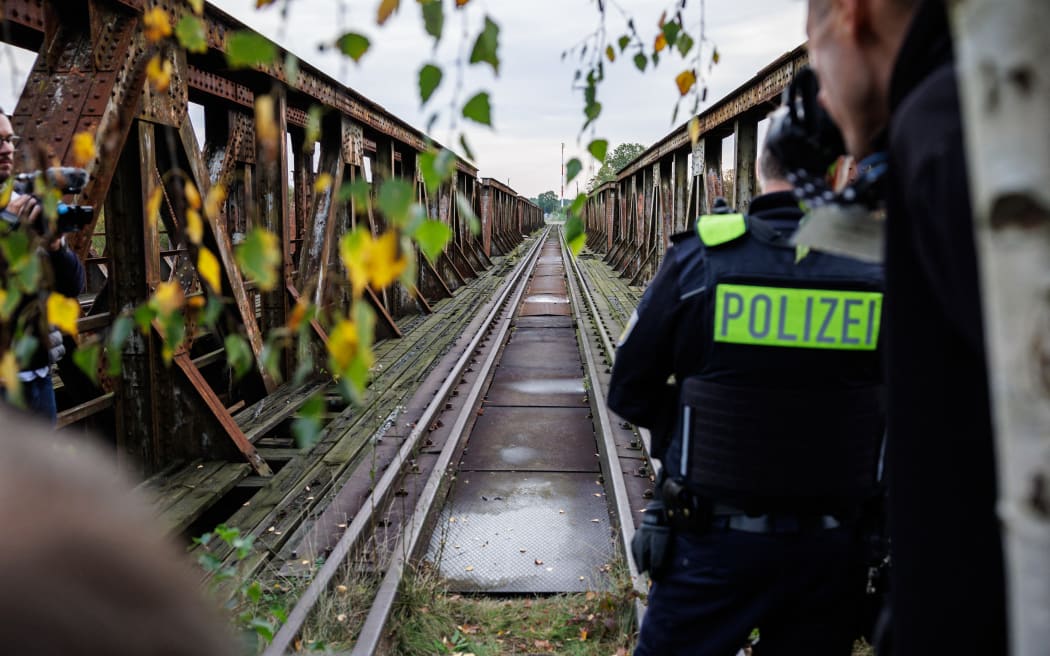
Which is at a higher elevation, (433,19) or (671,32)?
(671,32)

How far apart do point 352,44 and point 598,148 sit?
0.67 metres

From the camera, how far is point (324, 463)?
5934 millimetres

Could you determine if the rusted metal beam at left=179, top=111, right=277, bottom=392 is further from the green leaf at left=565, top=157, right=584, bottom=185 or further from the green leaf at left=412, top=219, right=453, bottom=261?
the green leaf at left=412, top=219, right=453, bottom=261

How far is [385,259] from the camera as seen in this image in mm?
1188

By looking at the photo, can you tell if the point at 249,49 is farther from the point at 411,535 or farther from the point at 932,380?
the point at 411,535

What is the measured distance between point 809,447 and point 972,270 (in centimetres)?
150

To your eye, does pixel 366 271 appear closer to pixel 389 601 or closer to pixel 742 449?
pixel 742 449

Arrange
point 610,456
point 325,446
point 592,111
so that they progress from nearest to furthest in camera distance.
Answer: point 592,111, point 610,456, point 325,446

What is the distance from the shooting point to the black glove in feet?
7.74

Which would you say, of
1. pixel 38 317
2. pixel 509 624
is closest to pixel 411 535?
pixel 509 624

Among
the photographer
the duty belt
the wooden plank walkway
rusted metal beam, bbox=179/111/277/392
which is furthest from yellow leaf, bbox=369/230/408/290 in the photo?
rusted metal beam, bbox=179/111/277/392

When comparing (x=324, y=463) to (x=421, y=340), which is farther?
(x=421, y=340)

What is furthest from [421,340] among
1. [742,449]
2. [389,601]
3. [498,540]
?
[742,449]

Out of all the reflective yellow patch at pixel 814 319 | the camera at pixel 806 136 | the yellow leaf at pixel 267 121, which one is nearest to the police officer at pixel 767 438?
the reflective yellow patch at pixel 814 319
